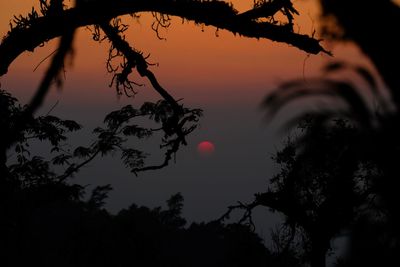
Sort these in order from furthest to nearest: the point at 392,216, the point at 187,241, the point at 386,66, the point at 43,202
A: the point at 187,241
the point at 43,202
the point at 392,216
the point at 386,66

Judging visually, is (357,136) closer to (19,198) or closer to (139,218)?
(19,198)

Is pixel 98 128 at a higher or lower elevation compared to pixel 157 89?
higher

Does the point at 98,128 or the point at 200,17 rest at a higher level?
the point at 98,128

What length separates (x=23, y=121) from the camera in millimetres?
2316

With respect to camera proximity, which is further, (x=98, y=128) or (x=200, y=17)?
(x=98, y=128)

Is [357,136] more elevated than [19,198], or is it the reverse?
[19,198]

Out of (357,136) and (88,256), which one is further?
(88,256)

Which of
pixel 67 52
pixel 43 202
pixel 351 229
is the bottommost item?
pixel 351 229

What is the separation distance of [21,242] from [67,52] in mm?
17477

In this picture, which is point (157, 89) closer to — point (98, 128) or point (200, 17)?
point (200, 17)

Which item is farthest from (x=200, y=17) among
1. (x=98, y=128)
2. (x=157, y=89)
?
(x=98, y=128)

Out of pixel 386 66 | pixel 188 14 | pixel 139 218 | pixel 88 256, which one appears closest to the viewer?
pixel 386 66

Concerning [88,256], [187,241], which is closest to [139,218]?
[187,241]

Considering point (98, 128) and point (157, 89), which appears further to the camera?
point (98, 128)
